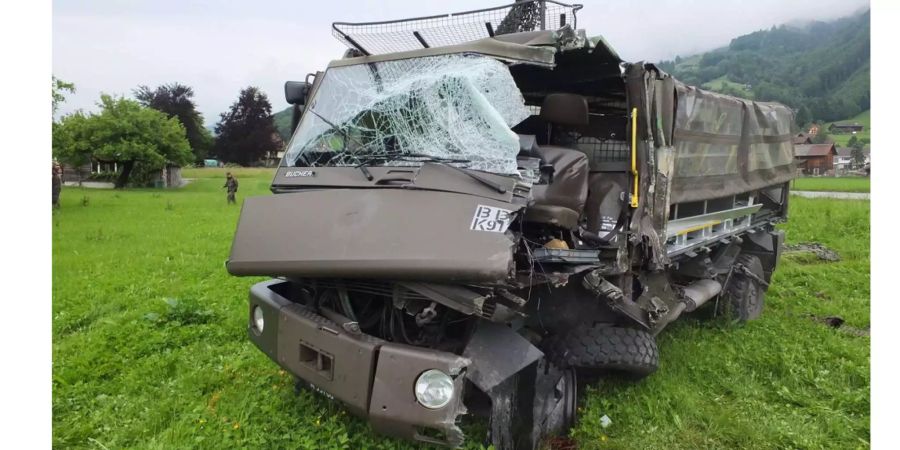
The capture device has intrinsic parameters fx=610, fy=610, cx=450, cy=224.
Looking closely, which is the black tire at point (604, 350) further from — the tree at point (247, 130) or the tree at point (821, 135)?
the tree at point (247, 130)

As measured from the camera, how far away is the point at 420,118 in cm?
371

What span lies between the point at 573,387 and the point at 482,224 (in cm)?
151

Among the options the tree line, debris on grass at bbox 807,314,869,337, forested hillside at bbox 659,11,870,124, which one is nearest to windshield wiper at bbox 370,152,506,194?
forested hillside at bbox 659,11,870,124

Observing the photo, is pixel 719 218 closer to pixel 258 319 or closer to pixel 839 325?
pixel 839 325

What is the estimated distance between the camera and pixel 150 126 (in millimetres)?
36250

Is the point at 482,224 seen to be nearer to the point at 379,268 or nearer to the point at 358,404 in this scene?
the point at 379,268

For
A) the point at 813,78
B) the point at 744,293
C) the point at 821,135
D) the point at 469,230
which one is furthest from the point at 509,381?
the point at 821,135

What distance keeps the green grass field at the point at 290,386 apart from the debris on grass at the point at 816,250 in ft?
7.15

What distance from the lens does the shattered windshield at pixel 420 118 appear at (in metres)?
3.53

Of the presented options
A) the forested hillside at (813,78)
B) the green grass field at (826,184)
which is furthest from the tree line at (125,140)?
the green grass field at (826,184)

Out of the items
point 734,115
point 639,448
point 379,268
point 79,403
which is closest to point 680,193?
point 734,115

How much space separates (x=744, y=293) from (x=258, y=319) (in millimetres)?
4917

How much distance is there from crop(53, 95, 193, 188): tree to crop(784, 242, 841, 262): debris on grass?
1318 inches

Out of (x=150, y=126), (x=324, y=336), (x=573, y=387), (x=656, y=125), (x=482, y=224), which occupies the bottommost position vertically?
(x=573, y=387)
